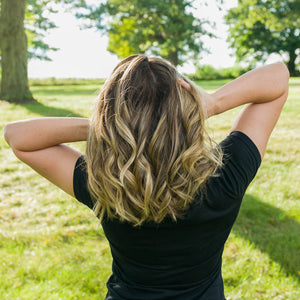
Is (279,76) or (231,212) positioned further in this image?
(279,76)

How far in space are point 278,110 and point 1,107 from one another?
12.2 meters

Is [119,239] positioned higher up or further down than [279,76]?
further down

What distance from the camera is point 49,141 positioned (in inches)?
64.7

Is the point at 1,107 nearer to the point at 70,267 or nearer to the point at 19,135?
the point at 70,267

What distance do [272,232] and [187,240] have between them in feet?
9.64

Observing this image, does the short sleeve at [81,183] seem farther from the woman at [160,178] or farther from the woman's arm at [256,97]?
the woman's arm at [256,97]

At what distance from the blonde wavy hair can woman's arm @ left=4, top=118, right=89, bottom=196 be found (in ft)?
0.87

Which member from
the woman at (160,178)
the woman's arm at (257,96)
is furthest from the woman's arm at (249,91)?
the woman at (160,178)

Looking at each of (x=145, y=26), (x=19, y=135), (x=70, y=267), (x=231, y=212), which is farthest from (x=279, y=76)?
(x=145, y=26)

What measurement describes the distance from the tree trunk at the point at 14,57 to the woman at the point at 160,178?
Answer: 13413 mm

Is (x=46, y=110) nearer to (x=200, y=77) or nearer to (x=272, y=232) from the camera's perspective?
(x=272, y=232)

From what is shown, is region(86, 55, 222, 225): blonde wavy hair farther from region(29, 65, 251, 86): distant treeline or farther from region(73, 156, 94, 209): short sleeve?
region(29, 65, 251, 86): distant treeline

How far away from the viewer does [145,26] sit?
27578 mm

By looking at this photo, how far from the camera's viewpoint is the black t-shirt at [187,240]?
4.52 ft
